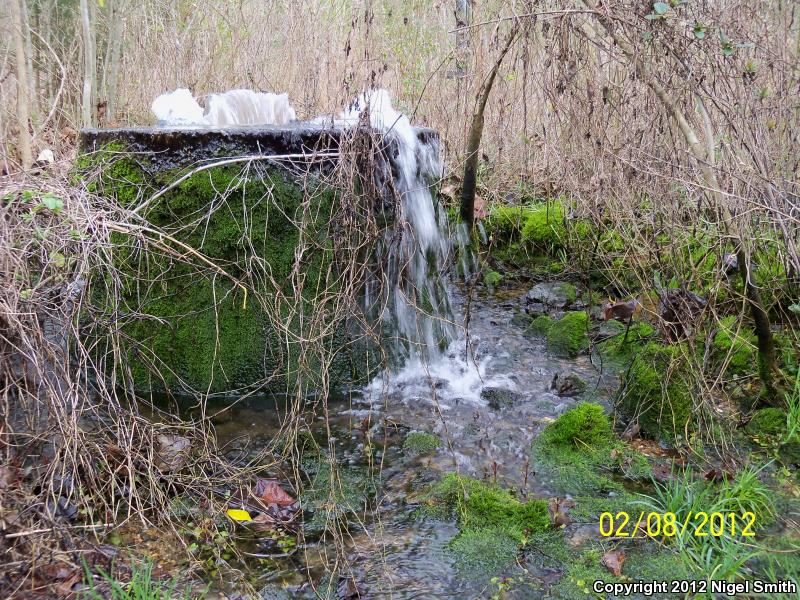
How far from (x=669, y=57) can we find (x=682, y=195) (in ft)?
2.82

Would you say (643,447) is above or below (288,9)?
below

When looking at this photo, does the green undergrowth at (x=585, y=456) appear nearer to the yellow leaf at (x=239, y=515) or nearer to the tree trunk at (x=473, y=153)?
the yellow leaf at (x=239, y=515)

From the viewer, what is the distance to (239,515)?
2.65m

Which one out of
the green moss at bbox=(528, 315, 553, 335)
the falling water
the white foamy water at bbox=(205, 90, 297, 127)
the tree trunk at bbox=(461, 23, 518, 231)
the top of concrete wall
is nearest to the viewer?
the top of concrete wall

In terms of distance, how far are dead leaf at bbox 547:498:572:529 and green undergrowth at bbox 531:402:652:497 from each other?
0.13 metres

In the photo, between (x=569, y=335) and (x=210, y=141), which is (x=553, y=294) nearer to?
(x=569, y=335)

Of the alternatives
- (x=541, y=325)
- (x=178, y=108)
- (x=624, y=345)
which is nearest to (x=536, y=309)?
(x=541, y=325)

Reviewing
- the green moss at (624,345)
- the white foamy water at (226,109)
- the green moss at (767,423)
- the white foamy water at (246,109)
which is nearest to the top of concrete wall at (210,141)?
the white foamy water at (226,109)

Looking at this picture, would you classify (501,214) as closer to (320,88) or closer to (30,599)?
(320,88)

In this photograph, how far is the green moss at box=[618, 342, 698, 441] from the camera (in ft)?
10.8

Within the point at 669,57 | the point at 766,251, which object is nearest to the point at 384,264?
the point at 669,57

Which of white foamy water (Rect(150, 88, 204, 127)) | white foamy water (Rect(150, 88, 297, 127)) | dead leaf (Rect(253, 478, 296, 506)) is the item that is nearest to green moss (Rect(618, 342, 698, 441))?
dead leaf (Rect(253, 478, 296, 506))

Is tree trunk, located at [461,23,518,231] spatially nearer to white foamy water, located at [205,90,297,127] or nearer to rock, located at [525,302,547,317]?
rock, located at [525,302,547,317]

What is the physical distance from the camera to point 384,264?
410cm
